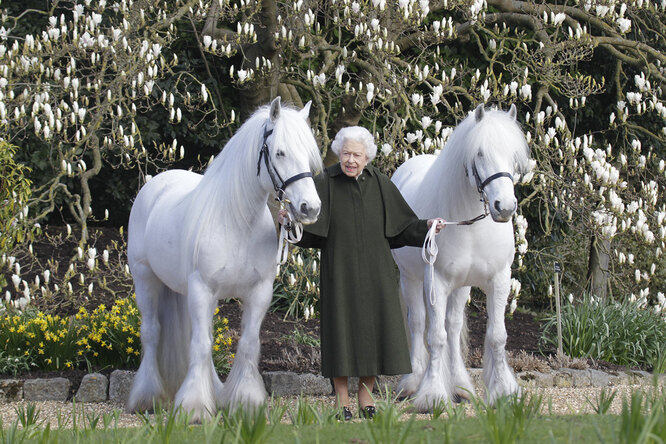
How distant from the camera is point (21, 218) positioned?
6.88 meters

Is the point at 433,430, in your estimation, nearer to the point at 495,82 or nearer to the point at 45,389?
the point at 45,389

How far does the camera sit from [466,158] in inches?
191

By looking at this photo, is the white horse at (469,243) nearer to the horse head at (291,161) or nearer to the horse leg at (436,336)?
the horse leg at (436,336)

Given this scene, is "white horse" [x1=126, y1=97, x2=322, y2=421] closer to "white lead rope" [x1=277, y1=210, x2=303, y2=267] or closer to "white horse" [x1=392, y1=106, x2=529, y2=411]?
"white lead rope" [x1=277, y1=210, x2=303, y2=267]

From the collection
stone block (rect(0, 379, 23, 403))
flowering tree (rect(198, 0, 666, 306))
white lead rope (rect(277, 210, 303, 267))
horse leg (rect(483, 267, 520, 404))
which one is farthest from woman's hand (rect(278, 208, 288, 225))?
flowering tree (rect(198, 0, 666, 306))

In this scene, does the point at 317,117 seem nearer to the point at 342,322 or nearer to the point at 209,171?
the point at 209,171

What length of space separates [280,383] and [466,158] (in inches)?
89.4

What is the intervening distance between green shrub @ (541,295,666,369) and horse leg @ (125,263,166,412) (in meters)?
3.47

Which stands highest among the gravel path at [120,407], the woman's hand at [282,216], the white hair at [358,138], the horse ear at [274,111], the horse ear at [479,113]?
the horse ear at [479,113]

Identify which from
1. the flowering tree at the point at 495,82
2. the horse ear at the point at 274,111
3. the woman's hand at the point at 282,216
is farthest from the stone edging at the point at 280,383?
the horse ear at the point at 274,111

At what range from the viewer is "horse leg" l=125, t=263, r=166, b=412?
211 inches

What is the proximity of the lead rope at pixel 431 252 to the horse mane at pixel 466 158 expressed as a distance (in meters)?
0.27

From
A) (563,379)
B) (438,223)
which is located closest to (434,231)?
(438,223)

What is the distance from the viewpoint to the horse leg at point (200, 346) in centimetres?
465
